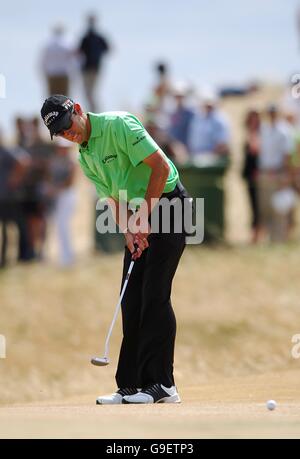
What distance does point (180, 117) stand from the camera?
696 inches

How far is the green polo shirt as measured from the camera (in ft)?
27.1

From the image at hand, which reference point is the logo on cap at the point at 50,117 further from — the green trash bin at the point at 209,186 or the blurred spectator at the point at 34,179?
the green trash bin at the point at 209,186

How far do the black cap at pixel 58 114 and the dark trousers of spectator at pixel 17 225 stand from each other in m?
8.95

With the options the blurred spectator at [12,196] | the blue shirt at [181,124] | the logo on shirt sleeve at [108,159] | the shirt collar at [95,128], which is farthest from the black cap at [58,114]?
the blue shirt at [181,124]

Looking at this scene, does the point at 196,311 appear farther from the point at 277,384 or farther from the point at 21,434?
the point at 21,434

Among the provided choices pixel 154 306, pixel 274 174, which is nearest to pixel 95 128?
pixel 154 306

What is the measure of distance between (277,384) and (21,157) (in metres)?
7.75

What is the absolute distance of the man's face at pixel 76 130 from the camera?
27.1 ft

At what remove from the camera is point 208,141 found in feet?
56.6

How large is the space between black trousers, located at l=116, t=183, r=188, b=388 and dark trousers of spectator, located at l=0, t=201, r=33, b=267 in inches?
341

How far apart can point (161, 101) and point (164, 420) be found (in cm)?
1177

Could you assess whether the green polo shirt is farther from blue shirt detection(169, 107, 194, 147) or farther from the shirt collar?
blue shirt detection(169, 107, 194, 147)

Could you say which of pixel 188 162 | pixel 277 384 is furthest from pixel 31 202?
pixel 277 384

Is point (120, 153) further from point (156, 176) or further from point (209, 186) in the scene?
point (209, 186)
